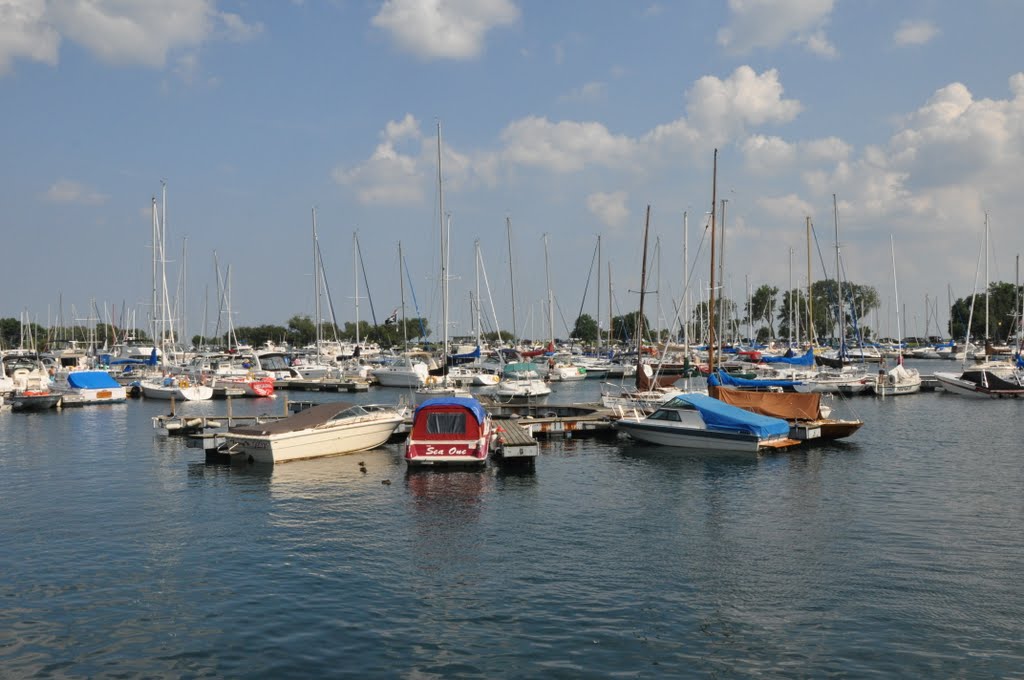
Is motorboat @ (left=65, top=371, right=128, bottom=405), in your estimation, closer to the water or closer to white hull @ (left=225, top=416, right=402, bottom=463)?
the water

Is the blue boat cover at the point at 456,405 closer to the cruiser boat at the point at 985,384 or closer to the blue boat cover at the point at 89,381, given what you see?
the blue boat cover at the point at 89,381

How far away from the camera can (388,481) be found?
33594mm

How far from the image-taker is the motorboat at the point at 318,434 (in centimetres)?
3794

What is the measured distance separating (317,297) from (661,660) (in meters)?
83.8

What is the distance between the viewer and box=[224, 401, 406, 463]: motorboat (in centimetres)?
3794

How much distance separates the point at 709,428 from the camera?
136ft

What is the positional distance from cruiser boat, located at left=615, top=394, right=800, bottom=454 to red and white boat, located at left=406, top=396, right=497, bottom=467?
10.1 m

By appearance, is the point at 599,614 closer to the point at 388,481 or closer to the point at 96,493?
the point at 388,481

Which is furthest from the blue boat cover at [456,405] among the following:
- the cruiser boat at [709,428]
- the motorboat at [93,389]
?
the motorboat at [93,389]

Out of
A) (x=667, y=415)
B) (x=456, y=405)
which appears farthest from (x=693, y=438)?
(x=456, y=405)

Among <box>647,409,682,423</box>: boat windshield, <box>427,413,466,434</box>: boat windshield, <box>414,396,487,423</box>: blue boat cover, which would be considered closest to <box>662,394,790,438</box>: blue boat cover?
<box>647,409,682,423</box>: boat windshield

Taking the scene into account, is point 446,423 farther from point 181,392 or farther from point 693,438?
point 181,392

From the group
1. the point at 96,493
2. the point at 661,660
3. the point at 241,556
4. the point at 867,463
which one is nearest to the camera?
the point at 661,660

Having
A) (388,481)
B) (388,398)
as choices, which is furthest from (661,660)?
(388,398)
